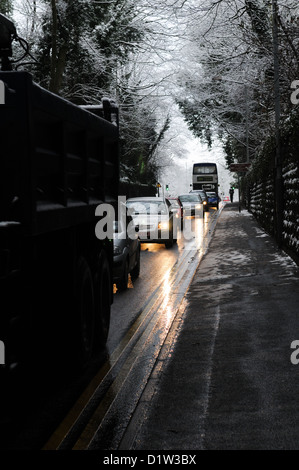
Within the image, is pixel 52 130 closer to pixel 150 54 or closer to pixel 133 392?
pixel 133 392

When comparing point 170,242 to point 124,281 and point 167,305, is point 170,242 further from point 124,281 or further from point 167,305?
point 167,305

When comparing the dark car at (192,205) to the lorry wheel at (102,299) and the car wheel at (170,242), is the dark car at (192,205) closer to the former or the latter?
the car wheel at (170,242)

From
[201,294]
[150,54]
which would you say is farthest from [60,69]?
[201,294]

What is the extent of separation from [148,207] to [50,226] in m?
15.7

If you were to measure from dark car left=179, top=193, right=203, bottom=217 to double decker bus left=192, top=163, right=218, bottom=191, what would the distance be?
20953mm

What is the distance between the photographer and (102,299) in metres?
7.63

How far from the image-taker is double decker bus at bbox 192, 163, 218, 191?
66.2 meters

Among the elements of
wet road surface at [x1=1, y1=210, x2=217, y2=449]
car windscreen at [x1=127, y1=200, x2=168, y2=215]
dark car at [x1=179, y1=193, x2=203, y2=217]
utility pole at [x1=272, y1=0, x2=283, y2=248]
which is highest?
utility pole at [x1=272, y1=0, x2=283, y2=248]

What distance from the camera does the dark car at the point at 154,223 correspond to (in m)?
20.5

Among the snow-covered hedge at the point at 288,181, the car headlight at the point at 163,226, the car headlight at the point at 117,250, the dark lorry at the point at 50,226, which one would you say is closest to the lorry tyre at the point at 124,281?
the car headlight at the point at 117,250

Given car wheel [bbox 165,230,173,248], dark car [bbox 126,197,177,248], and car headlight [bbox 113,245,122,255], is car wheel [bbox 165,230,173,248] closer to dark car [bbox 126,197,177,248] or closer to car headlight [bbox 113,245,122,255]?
dark car [bbox 126,197,177,248]

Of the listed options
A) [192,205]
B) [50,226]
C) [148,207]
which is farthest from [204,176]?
[50,226]

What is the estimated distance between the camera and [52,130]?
18.1ft

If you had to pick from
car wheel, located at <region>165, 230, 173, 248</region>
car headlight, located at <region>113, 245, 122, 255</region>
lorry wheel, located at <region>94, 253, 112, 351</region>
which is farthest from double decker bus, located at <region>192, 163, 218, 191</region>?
lorry wheel, located at <region>94, 253, 112, 351</region>
